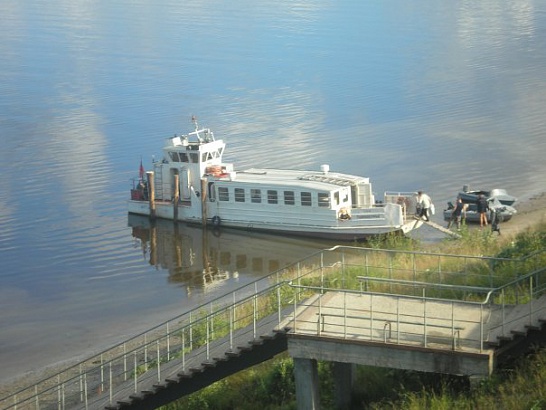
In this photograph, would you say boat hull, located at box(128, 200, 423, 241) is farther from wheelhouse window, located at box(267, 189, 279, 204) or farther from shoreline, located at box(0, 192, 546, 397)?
shoreline, located at box(0, 192, 546, 397)

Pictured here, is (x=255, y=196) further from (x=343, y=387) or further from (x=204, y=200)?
(x=343, y=387)

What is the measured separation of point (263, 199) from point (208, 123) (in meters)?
23.6

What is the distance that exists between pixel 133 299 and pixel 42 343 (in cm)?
533

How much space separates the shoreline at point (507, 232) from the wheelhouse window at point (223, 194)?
37.5ft

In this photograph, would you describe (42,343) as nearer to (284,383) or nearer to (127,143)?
(284,383)

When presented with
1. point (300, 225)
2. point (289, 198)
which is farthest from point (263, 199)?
point (300, 225)

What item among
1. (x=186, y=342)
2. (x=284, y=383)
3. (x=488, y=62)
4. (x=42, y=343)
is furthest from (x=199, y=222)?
(x=488, y=62)

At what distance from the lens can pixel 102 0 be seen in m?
149

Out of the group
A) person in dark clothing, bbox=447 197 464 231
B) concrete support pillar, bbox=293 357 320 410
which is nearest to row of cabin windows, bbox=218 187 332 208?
person in dark clothing, bbox=447 197 464 231

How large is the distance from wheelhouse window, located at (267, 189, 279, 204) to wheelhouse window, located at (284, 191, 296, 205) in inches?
17.3

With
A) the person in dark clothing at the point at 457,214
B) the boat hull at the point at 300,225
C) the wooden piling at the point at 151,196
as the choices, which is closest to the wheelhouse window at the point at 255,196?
the boat hull at the point at 300,225

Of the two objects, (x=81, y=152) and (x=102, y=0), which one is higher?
(x=102, y=0)

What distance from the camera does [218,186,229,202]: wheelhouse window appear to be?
4778 cm

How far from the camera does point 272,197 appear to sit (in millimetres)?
46688
